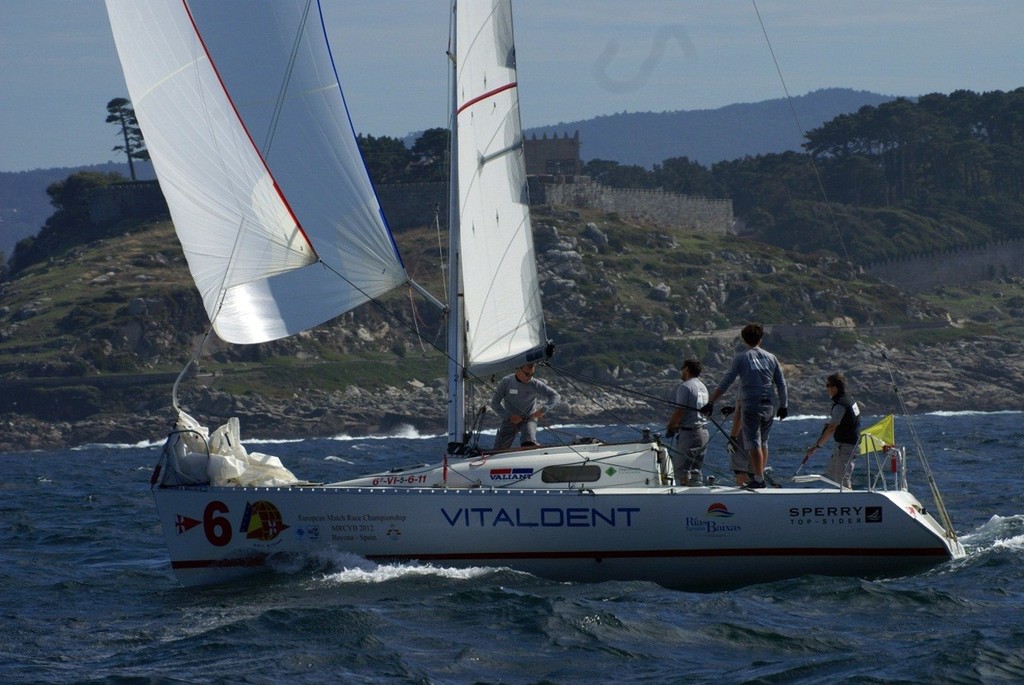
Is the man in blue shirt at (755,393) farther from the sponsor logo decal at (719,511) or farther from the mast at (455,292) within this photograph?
the mast at (455,292)

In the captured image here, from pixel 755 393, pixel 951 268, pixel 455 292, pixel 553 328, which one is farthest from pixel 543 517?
pixel 951 268

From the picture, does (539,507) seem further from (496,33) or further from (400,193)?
(400,193)

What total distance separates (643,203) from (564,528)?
10132cm

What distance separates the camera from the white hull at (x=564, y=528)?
12477 mm

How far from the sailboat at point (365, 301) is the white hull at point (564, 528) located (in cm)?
2

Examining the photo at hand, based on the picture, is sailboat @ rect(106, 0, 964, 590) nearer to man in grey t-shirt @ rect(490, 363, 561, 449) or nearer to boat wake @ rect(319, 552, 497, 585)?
boat wake @ rect(319, 552, 497, 585)

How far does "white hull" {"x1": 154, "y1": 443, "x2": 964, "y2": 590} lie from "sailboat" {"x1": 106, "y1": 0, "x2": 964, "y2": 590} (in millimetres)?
16

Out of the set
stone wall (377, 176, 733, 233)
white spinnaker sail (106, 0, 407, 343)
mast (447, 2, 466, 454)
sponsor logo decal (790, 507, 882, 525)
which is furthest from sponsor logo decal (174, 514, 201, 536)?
stone wall (377, 176, 733, 233)

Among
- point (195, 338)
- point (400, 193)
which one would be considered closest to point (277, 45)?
point (195, 338)

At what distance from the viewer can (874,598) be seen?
11.8 metres

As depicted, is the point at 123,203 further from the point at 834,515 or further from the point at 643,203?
the point at 834,515

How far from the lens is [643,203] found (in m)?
113

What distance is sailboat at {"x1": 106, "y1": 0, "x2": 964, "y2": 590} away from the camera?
12.5 m

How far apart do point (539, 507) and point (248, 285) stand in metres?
3.24
